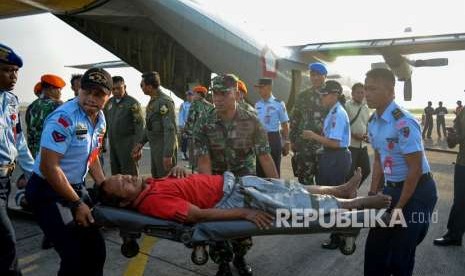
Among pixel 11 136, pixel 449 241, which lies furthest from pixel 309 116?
pixel 11 136

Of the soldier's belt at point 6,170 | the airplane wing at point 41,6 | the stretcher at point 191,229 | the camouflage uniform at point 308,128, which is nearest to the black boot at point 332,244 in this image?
the camouflage uniform at point 308,128

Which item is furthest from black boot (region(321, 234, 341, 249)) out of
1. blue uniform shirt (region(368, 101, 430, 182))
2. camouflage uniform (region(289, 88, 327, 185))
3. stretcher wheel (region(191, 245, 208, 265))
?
stretcher wheel (region(191, 245, 208, 265))

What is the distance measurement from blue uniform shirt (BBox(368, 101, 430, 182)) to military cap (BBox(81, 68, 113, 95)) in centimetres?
205

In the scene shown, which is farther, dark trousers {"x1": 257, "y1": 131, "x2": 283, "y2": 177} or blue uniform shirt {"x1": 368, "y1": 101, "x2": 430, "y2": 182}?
dark trousers {"x1": 257, "y1": 131, "x2": 283, "y2": 177}

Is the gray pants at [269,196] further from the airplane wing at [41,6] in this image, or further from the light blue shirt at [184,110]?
the light blue shirt at [184,110]

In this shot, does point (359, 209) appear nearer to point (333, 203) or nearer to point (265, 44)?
point (333, 203)

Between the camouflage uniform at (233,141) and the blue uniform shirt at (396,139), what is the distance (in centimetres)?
112

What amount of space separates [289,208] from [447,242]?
112 inches

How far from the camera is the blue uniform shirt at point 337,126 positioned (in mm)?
4316

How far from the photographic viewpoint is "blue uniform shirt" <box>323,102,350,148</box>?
432 cm

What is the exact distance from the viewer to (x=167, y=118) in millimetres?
4965

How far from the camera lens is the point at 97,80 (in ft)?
8.43

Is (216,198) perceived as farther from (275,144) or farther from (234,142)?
(275,144)

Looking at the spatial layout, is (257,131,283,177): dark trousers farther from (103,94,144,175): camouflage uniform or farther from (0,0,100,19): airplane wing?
(0,0,100,19): airplane wing
